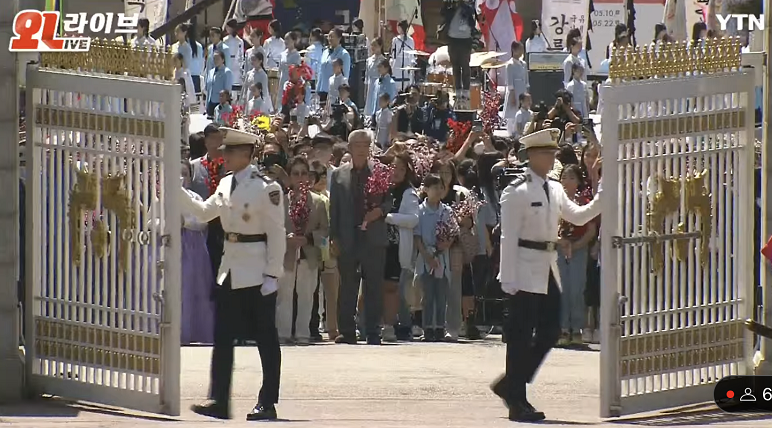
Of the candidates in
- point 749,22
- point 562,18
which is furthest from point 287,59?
point 749,22

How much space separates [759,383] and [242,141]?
12.1 ft

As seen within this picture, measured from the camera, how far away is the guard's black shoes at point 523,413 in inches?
477

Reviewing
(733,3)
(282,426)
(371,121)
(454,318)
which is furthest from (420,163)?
(371,121)

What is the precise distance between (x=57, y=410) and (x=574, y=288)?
5.47 m

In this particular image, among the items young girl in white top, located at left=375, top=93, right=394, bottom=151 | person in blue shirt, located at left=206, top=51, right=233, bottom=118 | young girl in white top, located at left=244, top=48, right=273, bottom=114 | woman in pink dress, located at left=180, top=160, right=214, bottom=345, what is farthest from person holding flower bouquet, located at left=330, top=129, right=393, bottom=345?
person in blue shirt, located at left=206, top=51, right=233, bottom=118

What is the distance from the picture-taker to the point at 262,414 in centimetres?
1203

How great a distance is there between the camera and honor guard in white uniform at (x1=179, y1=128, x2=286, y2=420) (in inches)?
479

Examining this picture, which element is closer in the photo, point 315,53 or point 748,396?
point 748,396

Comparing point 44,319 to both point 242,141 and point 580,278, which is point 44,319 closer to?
point 242,141

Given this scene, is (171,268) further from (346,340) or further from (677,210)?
(346,340)

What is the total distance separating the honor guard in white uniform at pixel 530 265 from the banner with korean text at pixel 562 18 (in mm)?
18165

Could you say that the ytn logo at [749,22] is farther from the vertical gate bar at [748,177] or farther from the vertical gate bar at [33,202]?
the vertical gate bar at [33,202]

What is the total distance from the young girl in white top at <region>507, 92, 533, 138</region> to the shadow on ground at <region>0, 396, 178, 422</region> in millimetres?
15010

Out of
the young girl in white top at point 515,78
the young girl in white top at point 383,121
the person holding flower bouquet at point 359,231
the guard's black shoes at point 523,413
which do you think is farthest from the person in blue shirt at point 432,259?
the young girl in white top at point 515,78
